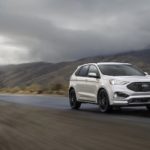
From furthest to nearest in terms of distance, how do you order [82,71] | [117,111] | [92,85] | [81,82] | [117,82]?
[82,71] < [81,82] < [92,85] < [117,111] < [117,82]

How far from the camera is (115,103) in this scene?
1753cm

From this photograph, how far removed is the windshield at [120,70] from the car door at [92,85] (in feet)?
0.90

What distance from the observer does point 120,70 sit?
62.3 ft

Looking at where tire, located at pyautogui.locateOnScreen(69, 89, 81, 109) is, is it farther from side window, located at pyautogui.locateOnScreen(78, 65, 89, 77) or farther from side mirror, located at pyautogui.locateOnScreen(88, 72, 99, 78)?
side mirror, located at pyautogui.locateOnScreen(88, 72, 99, 78)

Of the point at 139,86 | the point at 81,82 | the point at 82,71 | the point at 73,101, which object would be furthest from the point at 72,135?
the point at 73,101

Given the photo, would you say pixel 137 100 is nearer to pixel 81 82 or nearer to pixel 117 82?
pixel 117 82

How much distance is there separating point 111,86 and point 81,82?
2.69 m

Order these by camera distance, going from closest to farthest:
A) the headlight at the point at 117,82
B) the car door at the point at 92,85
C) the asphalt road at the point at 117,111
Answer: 1. the asphalt road at the point at 117,111
2. the headlight at the point at 117,82
3. the car door at the point at 92,85

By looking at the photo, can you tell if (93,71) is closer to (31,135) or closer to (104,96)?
(104,96)

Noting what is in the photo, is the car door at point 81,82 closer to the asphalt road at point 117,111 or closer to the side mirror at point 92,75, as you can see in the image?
the asphalt road at point 117,111

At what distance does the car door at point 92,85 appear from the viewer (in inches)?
741

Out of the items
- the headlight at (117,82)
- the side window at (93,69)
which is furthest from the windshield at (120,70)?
the headlight at (117,82)

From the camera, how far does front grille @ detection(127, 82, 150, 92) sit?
17453 mm

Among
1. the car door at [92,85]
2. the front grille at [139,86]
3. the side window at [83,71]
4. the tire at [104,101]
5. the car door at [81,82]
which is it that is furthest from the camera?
the side window at [83,71]
